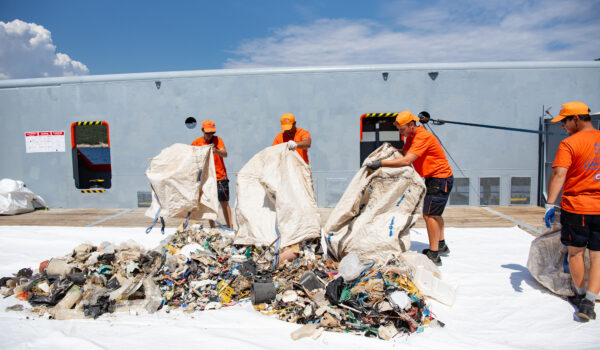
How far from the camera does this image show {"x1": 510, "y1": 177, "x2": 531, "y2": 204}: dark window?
6.66m

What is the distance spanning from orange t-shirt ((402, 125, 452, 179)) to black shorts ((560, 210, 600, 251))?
118 cm

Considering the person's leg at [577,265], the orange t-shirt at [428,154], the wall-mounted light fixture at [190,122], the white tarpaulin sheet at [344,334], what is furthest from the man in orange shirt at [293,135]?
the wall-mounted light fixture at [190,122]

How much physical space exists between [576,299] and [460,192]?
4.04 meters

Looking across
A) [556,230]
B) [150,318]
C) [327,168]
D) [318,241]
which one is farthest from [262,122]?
[556,230]

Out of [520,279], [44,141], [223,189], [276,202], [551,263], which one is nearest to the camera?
[551,263]

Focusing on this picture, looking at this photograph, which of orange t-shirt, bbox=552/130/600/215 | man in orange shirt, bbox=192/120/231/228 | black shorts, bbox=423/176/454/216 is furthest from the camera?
man in orange shirt, bbox=192/120/231/228

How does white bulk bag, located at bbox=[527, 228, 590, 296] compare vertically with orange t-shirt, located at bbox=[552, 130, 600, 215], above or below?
below

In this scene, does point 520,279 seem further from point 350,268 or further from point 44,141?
point 44,141

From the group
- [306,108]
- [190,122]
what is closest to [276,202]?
[306,108]

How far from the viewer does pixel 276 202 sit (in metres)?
3.64

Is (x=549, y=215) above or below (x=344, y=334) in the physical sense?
above

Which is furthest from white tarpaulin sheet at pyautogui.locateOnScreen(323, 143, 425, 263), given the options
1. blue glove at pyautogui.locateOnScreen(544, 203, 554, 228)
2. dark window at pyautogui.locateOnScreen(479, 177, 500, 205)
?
dark window at pyautogui.locateOnScreen(479, 177, 500, 205)

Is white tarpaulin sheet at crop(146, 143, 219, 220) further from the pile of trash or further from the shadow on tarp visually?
the shadow on tarp

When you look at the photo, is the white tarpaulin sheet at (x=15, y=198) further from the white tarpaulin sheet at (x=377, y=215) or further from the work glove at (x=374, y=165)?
the work glove at (x=374, y=165)
